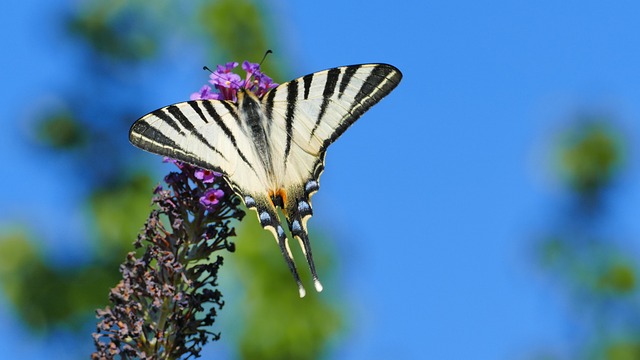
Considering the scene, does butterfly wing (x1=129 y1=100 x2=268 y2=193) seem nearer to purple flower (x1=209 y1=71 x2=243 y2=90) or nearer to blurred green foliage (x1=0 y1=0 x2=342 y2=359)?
purple flower (x1=209 y1=71 x2=243 y2=90)

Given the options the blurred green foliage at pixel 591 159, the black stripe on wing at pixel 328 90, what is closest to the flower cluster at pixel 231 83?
the black stripe on wing at pixel 328 90

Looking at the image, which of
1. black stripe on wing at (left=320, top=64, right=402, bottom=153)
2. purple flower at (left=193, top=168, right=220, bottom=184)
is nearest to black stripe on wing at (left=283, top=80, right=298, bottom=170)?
Answer: black stripe on wing at (left=320, top=64, right=402, bottom=153)

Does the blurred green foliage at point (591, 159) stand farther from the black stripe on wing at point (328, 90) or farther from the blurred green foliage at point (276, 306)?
the black stripe on wing at point (328, 90)

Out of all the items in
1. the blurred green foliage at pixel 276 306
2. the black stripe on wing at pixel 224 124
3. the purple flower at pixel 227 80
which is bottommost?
the black stripe on wing at pixel 224 124

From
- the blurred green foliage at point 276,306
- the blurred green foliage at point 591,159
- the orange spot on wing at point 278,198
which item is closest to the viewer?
the orange spot on wing at point 278,198

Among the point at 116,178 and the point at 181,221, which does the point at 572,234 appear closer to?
the point at 116,178

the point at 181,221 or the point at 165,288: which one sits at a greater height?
the point at 181,221

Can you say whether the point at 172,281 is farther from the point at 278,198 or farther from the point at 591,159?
the point at 591,159

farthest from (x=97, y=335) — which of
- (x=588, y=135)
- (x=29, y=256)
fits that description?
(x=588, y=135)
